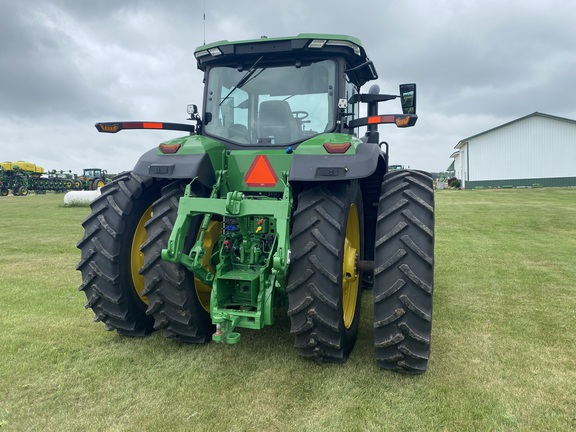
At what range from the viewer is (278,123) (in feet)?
12.8

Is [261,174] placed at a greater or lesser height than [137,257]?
greater

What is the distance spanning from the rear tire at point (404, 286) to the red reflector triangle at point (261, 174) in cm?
97

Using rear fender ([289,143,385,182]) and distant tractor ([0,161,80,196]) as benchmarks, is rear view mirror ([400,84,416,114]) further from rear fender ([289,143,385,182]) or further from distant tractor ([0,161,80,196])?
distant tractor ([0,161,80,196])

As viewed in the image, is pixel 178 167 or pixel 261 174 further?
pixel 261 174

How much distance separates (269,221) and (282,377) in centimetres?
120

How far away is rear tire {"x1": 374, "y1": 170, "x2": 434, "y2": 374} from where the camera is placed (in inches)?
117

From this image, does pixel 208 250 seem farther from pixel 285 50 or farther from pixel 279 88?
pixel 285 50

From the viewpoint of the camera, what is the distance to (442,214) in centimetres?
1585

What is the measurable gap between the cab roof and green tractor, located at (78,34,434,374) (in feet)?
0.04

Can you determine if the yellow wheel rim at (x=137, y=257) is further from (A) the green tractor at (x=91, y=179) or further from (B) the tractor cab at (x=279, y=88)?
(A) the green tractor at (x=91, y=179)

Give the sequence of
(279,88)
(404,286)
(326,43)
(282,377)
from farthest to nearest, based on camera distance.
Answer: (279,88)
(326,43)
(282,377)
(404,286)

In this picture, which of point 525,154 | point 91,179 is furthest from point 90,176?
point 525,154

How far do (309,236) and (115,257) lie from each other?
65.5 inches

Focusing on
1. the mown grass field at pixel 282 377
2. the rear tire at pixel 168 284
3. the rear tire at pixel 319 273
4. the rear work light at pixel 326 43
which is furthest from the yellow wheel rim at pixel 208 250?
the rear work light at pixel 326 43
